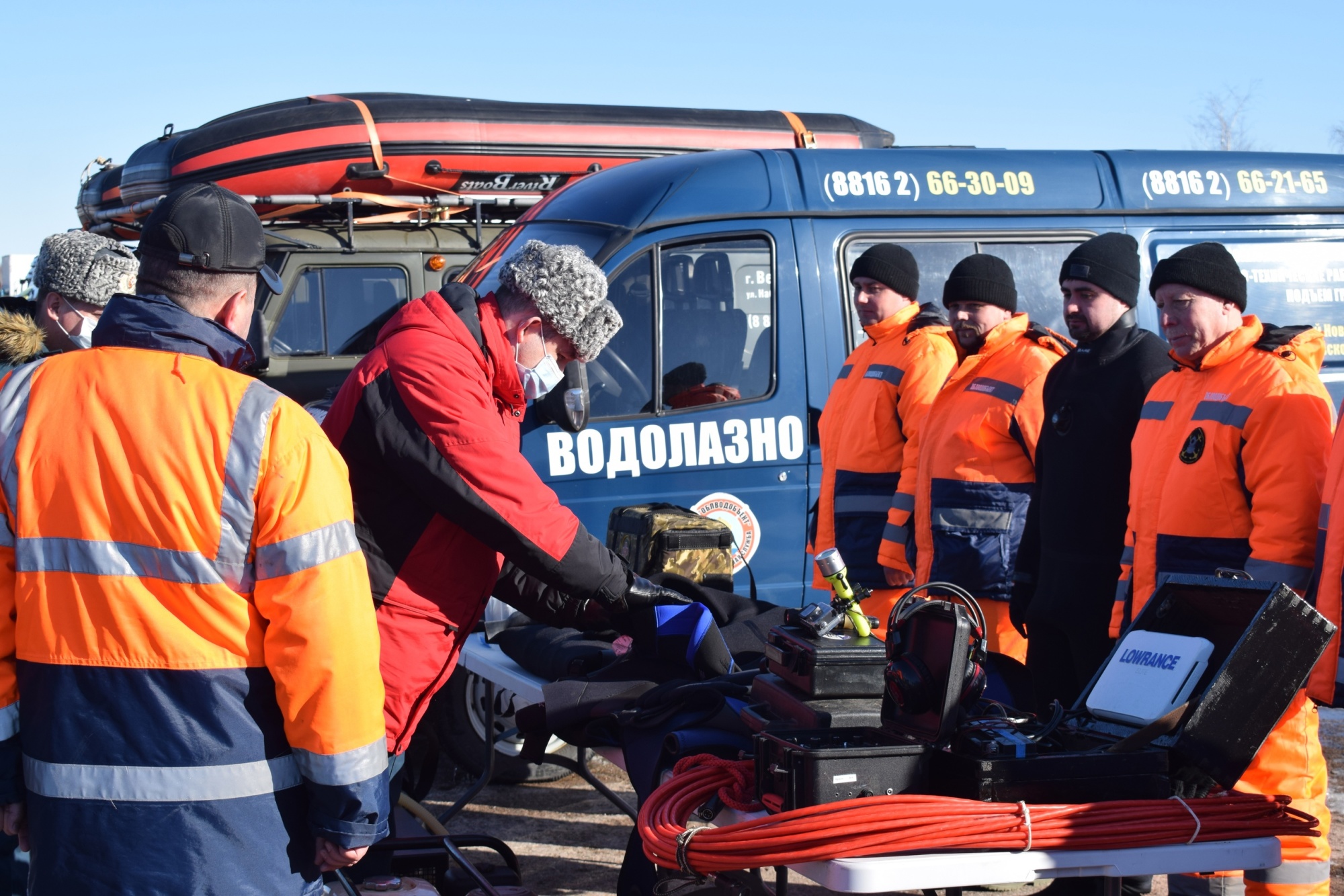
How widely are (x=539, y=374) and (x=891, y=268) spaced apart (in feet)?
8.03

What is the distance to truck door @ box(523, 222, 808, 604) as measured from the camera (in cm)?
533

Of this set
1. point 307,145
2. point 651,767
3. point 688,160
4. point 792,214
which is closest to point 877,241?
point 792,214

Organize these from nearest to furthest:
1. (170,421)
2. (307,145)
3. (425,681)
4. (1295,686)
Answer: (170,421) < (1295,686) < (425,681) < (307,145)

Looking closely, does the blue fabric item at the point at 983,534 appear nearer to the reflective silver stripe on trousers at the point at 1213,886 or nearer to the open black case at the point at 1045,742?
the reflective silver stripe on trousers at the point at 1213,886

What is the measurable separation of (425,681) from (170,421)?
106 cm

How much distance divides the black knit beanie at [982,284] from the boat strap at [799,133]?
4.73m

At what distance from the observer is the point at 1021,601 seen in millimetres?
4395

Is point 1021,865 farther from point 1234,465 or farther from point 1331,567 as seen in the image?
point 1234,465

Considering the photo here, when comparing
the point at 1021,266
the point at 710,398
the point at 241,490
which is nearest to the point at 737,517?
the point at 710,398

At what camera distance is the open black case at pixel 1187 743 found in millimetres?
2289

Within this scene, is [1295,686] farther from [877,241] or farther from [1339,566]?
[877,241]

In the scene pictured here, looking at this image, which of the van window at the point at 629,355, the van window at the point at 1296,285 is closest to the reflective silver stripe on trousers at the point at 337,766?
the van window at the point at 629,355

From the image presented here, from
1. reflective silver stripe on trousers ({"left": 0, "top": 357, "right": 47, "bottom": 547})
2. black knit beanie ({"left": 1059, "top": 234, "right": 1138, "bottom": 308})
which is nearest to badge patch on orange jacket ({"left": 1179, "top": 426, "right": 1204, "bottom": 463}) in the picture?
black knit beanie ({"left": 1059, "top": 234, "right": 1138, "bottom": 308})

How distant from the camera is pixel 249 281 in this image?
2207mm
